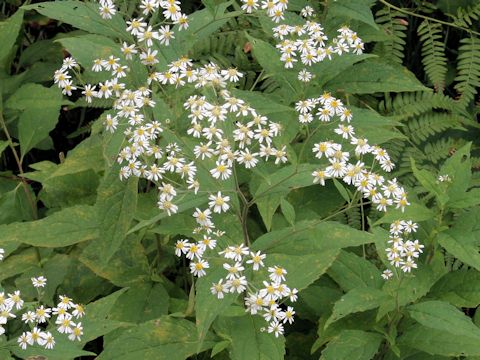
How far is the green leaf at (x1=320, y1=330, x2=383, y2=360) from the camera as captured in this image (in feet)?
8.59

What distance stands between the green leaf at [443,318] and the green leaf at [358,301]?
0.42 ft

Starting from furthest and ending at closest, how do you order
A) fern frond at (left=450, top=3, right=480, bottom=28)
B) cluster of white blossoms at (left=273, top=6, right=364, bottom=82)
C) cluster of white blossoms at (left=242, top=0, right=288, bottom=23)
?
fern frond at (left=450, top=3, right=480, bottom=28), cluster of white blossoms at (left=273, top=6, right=364, bottom=82), cluster of white blossoms at (left=242, top=0, right=288, bottom=23)

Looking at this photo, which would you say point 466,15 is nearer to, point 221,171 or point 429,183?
point 429,183

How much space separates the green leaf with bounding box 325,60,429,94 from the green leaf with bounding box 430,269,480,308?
0.91 metres

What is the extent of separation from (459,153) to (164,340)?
1.46 m


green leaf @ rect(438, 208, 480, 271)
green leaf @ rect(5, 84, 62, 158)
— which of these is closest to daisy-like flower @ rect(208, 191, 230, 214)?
green leaf @ rect(438, 208, 480, 271)

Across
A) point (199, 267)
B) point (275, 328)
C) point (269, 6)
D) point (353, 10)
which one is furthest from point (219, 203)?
point (353, 10)

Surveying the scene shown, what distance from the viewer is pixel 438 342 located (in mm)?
2641

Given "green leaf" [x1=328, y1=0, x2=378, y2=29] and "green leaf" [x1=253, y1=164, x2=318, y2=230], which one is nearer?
"green leaf" [x1=253, y1=164, x2=318, y2=230]

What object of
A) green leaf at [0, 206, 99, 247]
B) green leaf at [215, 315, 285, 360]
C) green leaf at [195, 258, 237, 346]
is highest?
green leaf at [195, 258, 237, 346]

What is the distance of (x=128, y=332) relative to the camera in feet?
8.54

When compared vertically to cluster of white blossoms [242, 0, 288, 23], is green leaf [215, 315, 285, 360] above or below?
below

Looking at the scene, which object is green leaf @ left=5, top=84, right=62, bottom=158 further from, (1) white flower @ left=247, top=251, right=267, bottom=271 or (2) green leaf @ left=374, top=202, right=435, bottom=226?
(2) green leaf @ left=374, top=202, right=435, bottom=226

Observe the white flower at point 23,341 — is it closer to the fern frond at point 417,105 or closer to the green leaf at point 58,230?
the green leaf at point 58,230
